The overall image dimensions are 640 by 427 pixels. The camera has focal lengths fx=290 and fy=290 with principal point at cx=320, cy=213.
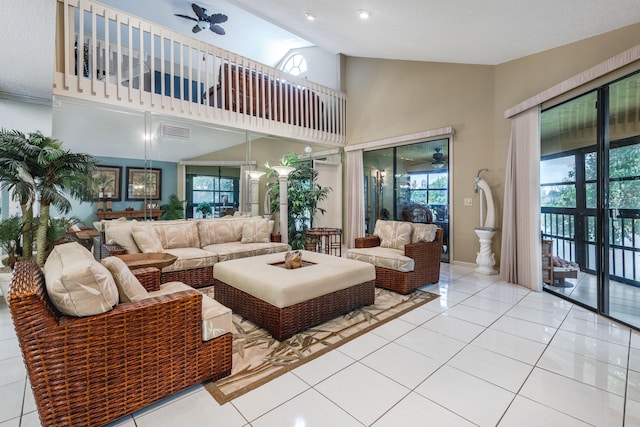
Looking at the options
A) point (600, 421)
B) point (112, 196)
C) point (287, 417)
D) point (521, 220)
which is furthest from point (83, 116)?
point (521, 220)

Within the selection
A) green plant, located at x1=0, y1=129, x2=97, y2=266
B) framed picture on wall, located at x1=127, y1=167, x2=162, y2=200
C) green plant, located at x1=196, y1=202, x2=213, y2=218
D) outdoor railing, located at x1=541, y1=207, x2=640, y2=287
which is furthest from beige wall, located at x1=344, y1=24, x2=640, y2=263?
green plant, located at x1=0, y1=129, x2=97, y2=266

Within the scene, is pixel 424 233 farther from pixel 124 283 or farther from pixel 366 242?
pixel 124 283

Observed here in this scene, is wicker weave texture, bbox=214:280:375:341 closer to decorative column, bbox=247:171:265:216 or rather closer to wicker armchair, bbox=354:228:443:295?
wicker armchair, bbox=354:228:443:295

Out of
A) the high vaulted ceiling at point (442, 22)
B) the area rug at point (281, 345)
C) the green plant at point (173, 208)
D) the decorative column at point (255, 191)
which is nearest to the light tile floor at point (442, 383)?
the area rug at point (281, 345)

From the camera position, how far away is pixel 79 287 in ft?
4.32

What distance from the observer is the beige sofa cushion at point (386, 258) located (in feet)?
11.3

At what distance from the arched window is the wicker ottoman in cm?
618

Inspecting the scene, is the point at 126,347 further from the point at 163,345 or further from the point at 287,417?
the point at 287,417

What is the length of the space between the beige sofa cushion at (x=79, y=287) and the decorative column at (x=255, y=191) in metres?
3.99

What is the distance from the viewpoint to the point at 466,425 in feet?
4.79

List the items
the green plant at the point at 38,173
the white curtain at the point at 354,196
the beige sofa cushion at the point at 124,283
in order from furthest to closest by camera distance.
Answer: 1. the white curtain at the point at 354,196
2. the green plant at the point at 38,173
3. the beige sofa cushion at the point at 124,283

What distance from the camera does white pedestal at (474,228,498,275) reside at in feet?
14.1

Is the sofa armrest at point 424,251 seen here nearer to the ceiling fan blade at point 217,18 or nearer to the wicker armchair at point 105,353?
the wicker armchair at point 105,353

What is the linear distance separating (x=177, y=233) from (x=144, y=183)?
0.91 m
